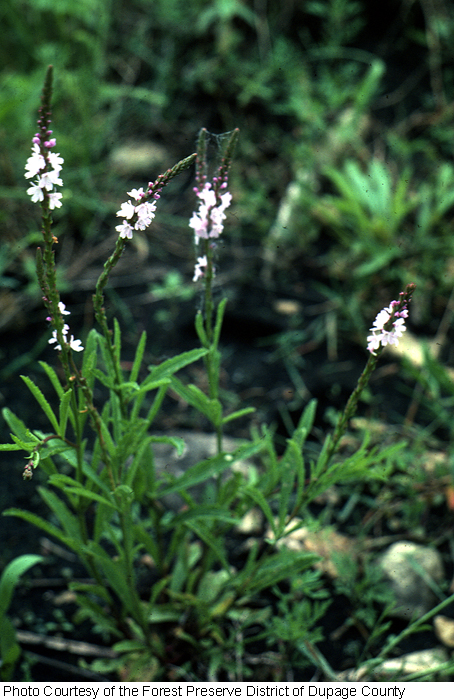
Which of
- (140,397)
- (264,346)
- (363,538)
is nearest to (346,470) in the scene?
(140,397)

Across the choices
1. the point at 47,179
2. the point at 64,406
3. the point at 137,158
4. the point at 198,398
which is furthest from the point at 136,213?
the point at 137,158

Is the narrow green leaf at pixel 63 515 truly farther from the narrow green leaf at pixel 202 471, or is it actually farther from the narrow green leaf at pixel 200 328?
the narrow green leaf at pixel 200 328

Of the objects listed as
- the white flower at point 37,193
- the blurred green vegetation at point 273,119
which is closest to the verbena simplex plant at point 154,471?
the white flower at point 37,193

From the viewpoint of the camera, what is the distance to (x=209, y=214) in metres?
1.23

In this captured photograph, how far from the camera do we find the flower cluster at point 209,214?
1178 millimetres

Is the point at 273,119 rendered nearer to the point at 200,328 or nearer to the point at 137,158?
the point at 137,158

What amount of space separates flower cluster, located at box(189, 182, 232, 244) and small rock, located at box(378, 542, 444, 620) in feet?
3.97

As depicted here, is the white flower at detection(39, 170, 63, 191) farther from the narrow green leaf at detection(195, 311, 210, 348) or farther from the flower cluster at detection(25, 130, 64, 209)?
the narrow green leaf at detection(195, 311, 210, 348)

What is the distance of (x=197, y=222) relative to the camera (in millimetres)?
1211

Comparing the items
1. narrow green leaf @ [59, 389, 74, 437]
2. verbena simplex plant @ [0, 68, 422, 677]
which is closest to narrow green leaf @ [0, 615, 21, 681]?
verbena simplex plant @ [0, 68, 422, 677]

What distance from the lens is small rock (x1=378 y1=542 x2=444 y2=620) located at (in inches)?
71.2
